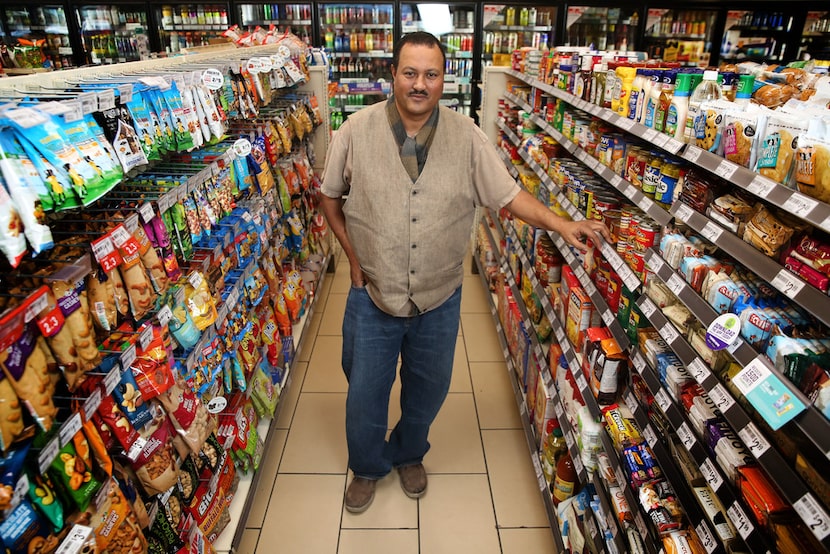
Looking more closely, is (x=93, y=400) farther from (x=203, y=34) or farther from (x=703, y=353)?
(x=203, y=34)

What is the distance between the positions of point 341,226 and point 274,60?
4.66 feet

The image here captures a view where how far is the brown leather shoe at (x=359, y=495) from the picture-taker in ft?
8.82

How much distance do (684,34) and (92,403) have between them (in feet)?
25.2

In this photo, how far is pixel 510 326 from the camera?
3.69 metres

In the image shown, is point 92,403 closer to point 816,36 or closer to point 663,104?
point 663,104

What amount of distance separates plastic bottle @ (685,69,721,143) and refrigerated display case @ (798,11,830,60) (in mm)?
6491

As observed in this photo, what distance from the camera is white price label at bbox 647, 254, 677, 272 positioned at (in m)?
1.72

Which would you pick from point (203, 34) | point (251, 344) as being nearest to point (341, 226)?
point (251, 344)

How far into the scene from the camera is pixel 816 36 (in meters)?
6.88

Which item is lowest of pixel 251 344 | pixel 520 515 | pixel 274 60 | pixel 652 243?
pixel 520 515

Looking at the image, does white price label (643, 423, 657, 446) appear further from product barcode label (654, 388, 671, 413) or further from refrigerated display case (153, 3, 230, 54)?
refrigerated display case (153, 3, 230, 54)

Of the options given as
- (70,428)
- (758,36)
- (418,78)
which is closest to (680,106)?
(418,78)

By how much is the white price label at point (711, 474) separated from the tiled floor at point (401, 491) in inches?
51.3

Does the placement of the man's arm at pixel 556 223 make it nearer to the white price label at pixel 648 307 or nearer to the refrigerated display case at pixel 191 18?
the white price label at pixel 648 307
